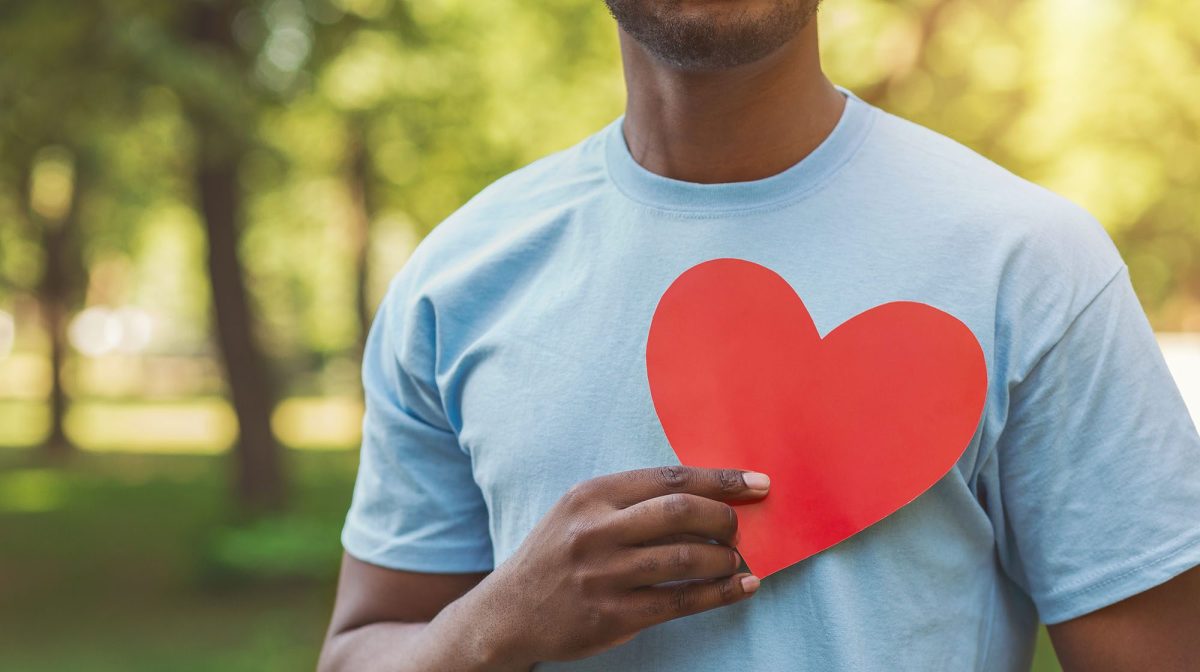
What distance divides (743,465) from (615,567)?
222 mm

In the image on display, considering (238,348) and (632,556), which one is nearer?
(632,556)

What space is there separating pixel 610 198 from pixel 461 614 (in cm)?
63

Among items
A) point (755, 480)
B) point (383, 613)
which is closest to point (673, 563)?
point (755, 480)

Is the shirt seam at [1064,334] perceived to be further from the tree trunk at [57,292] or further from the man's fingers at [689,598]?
the tree trunk at [57,292]

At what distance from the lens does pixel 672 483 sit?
1.46 m

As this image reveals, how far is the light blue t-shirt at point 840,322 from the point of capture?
146 centimetres

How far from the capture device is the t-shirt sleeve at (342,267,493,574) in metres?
1.85

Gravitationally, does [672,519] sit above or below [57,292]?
above

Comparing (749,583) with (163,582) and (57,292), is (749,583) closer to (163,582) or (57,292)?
(163,582)

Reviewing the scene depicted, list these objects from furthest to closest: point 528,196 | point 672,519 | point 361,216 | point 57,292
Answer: point 57,292 → point 361,216 → point 528,196 → point 672,519

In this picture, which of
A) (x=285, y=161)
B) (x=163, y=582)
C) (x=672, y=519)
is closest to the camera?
(x=672, y=519)

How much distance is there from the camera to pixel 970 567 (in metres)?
1.53

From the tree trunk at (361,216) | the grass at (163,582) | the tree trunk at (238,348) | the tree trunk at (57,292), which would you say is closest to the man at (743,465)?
the grass at (163,582)

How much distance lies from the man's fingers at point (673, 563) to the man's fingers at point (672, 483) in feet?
0.21
